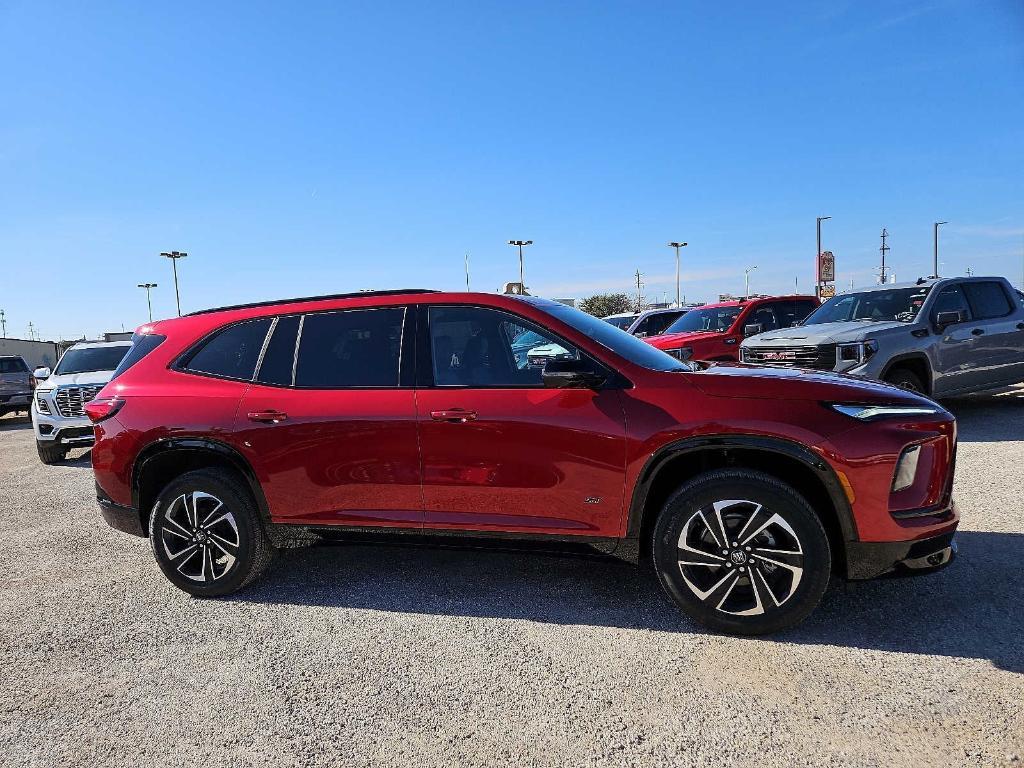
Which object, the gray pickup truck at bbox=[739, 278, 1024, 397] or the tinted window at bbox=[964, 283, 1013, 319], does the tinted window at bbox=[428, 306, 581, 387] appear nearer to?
the gray pickup truck at bbox=[739, 278, 1024, 397]

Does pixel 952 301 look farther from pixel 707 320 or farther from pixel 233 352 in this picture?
pixel 233 352

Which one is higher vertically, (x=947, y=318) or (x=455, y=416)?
(x=947, y=318)

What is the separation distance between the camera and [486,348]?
3.53 metres

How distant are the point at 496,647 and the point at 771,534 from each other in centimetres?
139

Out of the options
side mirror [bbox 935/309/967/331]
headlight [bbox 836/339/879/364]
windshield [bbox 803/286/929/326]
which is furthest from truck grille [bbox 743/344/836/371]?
side mirror [bbox 935/309/967/331]

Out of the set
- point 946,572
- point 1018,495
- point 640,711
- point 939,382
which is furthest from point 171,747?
point 939,382

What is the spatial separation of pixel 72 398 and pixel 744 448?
380 inches

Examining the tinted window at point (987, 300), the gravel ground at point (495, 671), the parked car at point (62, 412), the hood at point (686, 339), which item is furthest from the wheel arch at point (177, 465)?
Answer: the tinted window at point (987, 300)

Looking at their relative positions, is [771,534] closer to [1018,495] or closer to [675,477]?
[675,477]

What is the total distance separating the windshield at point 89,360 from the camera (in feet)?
34.5

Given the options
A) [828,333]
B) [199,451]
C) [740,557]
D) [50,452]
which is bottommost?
[50,452]

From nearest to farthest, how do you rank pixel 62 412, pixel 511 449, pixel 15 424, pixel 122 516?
pixel 511 449, pixel 122 516, pixel 62 412, pixel 15 424

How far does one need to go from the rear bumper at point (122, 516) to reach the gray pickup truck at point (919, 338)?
6.77 meters

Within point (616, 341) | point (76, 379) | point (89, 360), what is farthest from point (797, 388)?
point (89, 360)
